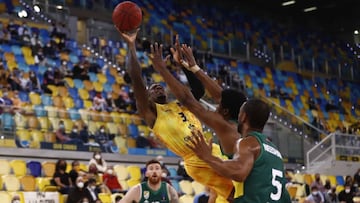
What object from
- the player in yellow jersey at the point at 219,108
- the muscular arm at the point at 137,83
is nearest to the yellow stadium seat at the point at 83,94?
the muscular arm at the point at 137,83

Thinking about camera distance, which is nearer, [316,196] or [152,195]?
[152,195]

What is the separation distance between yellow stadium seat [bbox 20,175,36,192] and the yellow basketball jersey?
22.1ft

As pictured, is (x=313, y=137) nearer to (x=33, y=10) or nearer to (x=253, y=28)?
(x=33, y=10)

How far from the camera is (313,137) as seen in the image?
818 inches

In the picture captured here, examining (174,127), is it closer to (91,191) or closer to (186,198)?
(91,191)

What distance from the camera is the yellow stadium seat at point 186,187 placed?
49.7ft

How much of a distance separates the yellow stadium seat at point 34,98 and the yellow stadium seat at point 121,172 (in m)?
2.89

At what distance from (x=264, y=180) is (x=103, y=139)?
36.9 feet

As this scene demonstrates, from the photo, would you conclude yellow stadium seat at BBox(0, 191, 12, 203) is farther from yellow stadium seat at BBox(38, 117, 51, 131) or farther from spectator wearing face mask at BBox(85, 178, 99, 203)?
yellow stadium seat at BBox(38, 117, 51, 131)

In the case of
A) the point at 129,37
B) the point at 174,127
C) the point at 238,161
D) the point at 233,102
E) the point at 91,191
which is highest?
the point at 129,37

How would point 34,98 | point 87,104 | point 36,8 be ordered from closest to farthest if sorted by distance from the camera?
point 34,98, point 87,104, point 36,8

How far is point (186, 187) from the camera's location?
15227mm

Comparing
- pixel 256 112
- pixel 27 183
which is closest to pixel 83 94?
pixel 27 183

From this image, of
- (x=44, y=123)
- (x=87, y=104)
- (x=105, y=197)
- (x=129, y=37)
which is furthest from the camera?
(x=87, y=104)
